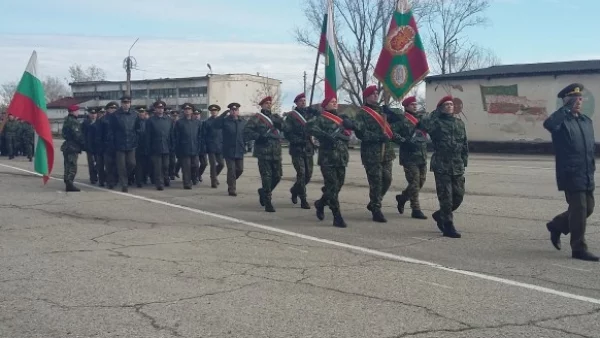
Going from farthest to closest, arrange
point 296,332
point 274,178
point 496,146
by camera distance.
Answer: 1. point 496,146
2. point 274,178
3. point 296,332

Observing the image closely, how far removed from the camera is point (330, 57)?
39.7 ft

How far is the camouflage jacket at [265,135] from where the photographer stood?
1150cm

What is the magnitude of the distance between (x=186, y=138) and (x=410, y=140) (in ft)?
20.8

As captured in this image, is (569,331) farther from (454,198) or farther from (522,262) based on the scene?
(454,198)

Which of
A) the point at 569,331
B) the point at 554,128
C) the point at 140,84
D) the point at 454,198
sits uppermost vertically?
the point at 140,84

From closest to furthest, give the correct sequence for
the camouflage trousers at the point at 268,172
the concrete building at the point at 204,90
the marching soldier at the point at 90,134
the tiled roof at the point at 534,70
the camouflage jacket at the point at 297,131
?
the camouflage jacket at the point at 297,131 → the camouflage trousers at the point at 268,172 → the marching soldier at the point at 90,134 → the tiled roof at the point at 534,70 → the concrete building at the point at 204,90

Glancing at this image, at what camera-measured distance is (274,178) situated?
1162 centimetres

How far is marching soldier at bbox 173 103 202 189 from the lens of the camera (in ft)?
49.6

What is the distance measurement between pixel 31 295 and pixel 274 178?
19.5 feet

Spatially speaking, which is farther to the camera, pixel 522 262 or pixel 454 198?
pixel 454 198

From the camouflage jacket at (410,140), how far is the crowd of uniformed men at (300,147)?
0.6 inches

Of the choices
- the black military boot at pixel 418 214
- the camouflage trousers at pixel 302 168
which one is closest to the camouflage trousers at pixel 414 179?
the black military boot at pixel 418 214

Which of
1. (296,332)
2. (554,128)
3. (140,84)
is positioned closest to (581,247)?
(554,128)

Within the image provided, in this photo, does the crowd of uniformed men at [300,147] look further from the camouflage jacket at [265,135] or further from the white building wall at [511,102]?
the white building wall at [511,102]
